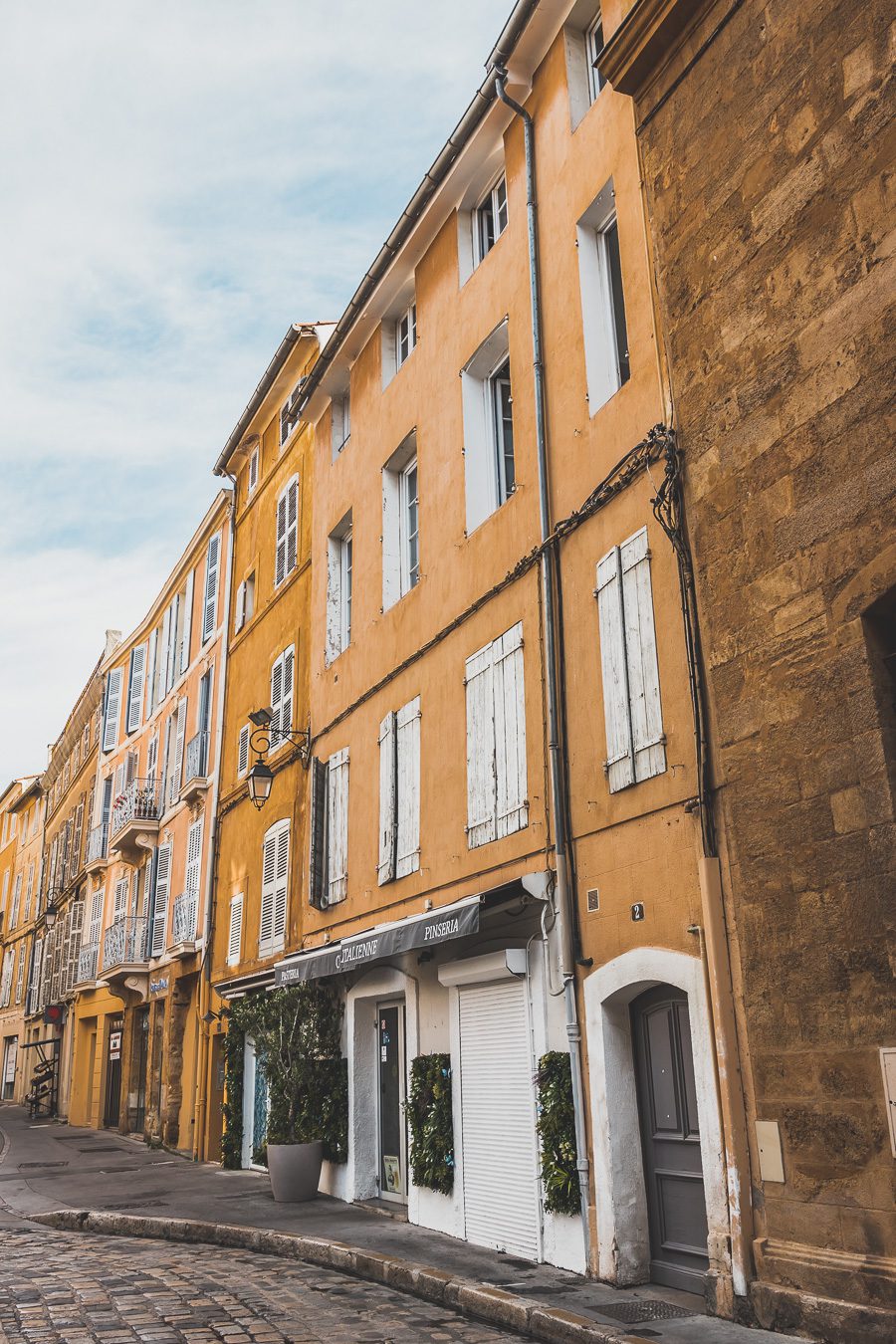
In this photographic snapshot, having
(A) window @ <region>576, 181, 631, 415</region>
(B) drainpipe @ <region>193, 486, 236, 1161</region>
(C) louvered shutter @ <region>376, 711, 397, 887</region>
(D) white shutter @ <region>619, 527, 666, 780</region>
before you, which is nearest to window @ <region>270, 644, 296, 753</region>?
(B) drainpipe @ <region>193, 486, 236, 1161</region>

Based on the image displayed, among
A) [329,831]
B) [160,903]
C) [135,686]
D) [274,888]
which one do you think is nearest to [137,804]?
[160,903]

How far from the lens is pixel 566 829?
9.05 metres

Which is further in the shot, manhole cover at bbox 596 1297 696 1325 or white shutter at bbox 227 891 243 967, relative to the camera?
white shutter at bbox 227 891 243 967

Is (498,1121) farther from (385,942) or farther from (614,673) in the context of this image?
(614,673)

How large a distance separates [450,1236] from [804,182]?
28.2 feet

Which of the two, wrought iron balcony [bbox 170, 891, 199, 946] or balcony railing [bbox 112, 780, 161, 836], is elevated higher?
balcony railing [bbox 112, 780, 161, 836]

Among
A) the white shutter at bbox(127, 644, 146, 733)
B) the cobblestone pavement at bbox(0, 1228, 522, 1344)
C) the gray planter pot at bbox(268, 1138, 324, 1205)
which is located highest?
the white shutter at bbox(127, 644, 146, 733)

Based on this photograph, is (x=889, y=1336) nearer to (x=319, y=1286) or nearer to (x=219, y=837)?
(x=319, y=1286)

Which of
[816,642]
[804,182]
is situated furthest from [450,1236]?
[804,182]

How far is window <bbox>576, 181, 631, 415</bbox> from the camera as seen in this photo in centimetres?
959

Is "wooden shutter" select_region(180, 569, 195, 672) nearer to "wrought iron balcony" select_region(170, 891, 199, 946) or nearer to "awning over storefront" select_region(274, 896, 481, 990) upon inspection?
"wrought iron balcony" select_region(170, 891, 199, 946)

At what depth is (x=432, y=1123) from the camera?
35.2ft

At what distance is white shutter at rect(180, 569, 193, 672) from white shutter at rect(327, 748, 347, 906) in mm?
9838

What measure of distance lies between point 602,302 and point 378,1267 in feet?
25.3
